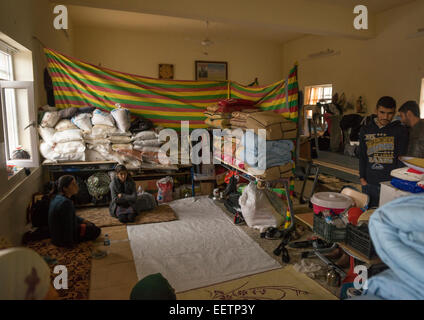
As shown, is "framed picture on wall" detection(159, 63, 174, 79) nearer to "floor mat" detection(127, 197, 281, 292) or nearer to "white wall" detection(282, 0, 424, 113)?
"white wall" detection(282, 0, 424, 113)

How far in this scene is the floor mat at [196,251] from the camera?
2828 millimetres

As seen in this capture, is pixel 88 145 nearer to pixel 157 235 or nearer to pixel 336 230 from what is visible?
pixel 157 235

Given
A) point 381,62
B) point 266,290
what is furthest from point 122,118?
point 381,62

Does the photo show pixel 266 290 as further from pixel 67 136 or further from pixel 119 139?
pixel 67 136

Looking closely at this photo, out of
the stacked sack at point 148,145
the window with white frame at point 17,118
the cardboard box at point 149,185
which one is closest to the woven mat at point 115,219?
the cardboard box at point 149,185

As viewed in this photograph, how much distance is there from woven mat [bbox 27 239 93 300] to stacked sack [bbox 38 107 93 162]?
1.50 m

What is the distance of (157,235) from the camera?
147 inches

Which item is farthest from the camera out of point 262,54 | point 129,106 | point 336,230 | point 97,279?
point 262,54

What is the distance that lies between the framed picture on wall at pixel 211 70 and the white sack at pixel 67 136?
4948mm

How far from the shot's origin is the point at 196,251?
10.9 feet

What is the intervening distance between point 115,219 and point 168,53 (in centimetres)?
570

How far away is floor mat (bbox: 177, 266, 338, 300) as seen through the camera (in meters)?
2.46

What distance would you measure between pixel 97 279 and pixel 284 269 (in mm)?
1752

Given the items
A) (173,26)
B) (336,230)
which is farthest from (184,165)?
(173,26)
